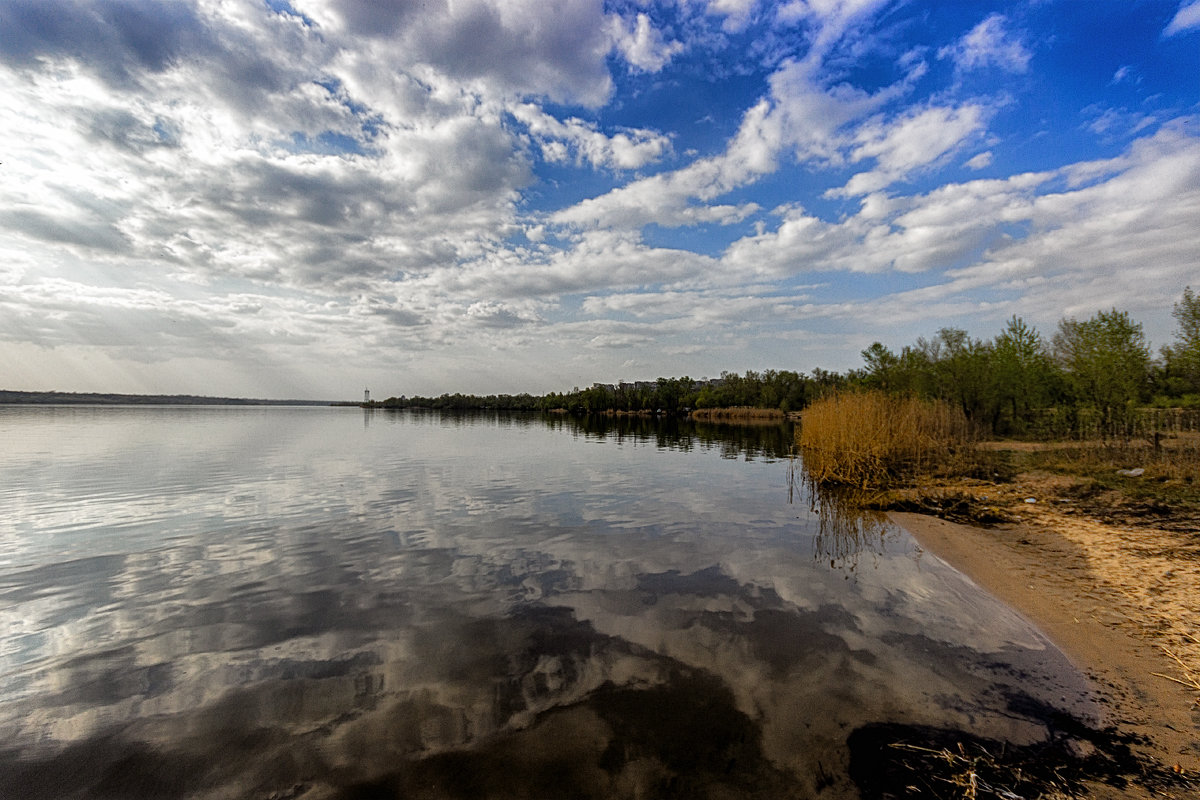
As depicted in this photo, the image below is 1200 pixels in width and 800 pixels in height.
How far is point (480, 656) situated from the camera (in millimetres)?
5227

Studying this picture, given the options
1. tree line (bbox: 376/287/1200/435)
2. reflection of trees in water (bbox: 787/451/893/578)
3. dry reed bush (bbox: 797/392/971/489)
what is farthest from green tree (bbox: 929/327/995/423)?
reflection of trees in water (bbox: 787/451/893/578)

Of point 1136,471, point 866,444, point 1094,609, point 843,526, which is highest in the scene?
point 866,444

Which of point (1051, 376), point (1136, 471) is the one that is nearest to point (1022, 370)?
point (1051, 376)

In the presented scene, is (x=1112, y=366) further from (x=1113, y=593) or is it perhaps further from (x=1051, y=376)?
(x=1113, y=593)

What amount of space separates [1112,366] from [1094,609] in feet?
84.3

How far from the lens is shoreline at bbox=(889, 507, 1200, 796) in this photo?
13.4 ft

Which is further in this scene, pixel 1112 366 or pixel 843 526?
pixel 1112 366

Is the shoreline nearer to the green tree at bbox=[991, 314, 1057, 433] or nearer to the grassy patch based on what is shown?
the grassy patch

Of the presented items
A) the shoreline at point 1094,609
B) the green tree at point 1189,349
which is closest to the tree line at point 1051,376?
the green tree at point 1189,349

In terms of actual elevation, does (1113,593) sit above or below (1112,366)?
below

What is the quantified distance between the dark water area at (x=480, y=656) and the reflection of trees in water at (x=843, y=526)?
0.30 feet

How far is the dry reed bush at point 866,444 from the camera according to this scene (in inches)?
663

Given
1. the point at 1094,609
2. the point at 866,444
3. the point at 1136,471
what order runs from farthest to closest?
the point at 866,444, the point at 1136,471, the point at 1094,609

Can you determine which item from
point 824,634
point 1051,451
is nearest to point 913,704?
point 824,634
